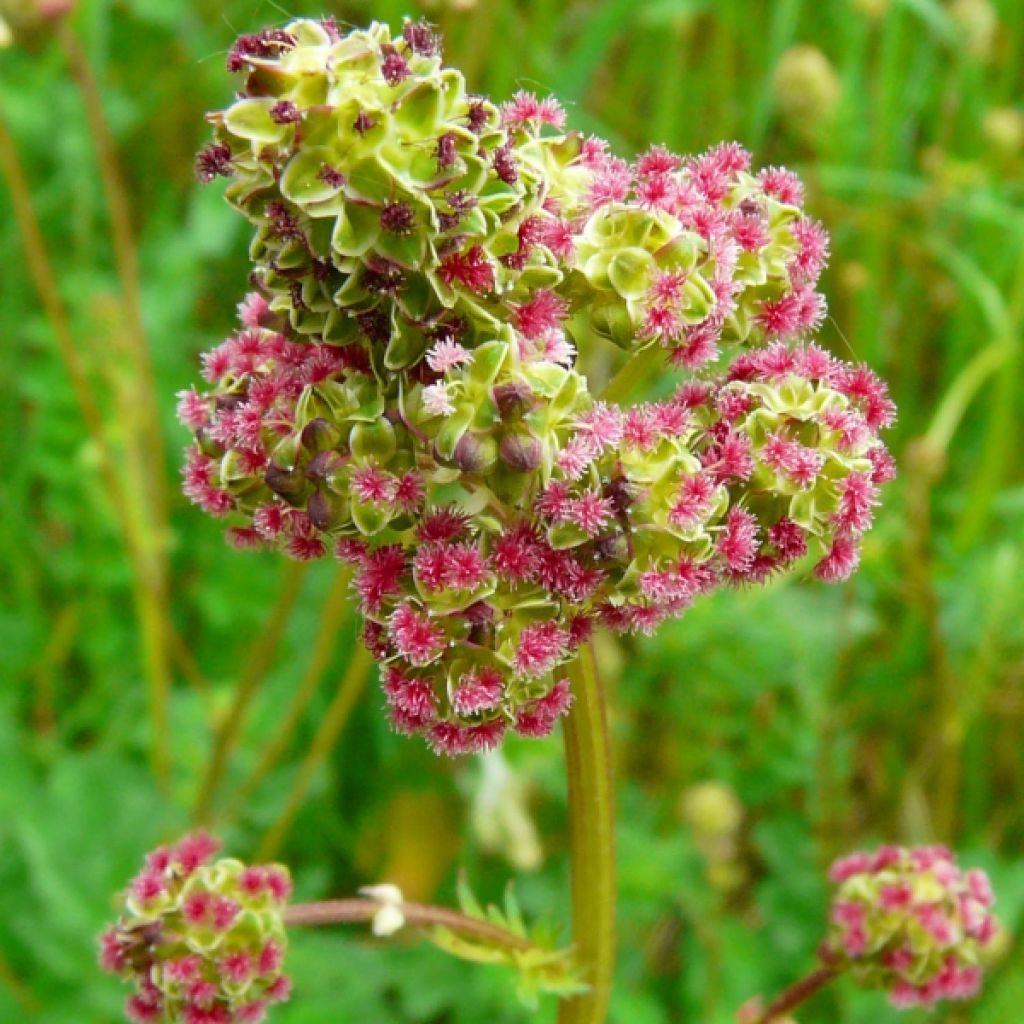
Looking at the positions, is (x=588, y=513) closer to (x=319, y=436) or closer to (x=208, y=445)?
(x=319, y=436)

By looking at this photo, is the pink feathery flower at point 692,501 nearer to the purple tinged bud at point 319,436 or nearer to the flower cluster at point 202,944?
the purple tinged bud at point 319,436

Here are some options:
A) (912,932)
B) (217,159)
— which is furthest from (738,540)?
(912,932)

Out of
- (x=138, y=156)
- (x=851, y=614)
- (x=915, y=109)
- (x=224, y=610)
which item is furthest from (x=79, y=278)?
(x=915, y=109)

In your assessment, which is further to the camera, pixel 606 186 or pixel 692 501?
pixel 606 186

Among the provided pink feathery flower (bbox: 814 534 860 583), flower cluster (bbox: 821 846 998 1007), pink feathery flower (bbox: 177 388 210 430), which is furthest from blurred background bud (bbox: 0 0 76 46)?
flower cluster (bbox: 821 846 998 1007)

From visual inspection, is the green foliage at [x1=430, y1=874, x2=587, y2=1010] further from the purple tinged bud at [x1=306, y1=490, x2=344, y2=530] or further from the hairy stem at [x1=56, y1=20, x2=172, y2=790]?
the hairy stem at [x1=56, y1=20, x2=172, y2=790]

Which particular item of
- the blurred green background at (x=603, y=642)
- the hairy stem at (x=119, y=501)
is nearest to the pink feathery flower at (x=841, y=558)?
the blurred green background at (x=603, y=642)
